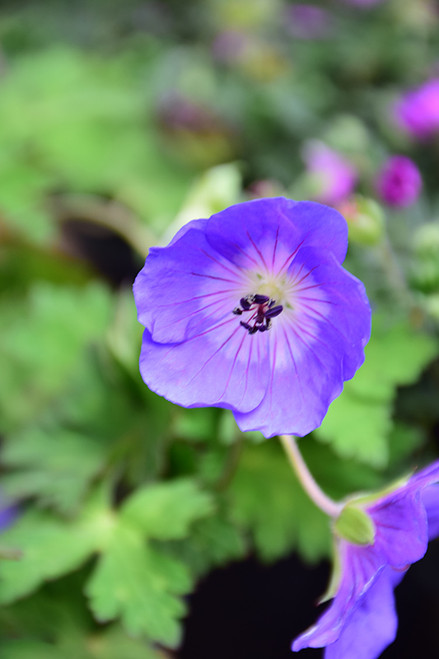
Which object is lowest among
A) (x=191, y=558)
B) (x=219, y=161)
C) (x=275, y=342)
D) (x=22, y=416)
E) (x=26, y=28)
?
(x=191, y=558)

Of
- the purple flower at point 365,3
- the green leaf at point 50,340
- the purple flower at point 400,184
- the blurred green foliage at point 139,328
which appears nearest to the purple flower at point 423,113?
the blurred green foliage at point 139,328

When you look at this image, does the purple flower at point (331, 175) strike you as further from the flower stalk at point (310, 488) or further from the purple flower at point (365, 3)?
the purple flower at point (365, 3)

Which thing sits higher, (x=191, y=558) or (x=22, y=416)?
(x=22, y=416)

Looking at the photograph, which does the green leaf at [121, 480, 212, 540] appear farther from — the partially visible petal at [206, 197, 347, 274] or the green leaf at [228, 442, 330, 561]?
the partially visible petal at [206, 197, 347, 274]

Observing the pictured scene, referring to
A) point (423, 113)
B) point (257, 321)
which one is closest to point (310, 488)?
point (257, 321)

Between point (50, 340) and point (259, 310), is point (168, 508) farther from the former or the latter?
point (50, 340)

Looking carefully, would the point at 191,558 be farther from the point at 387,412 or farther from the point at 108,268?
the point at 108,268

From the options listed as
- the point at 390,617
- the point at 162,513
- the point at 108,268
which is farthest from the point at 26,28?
the point at 390,617
